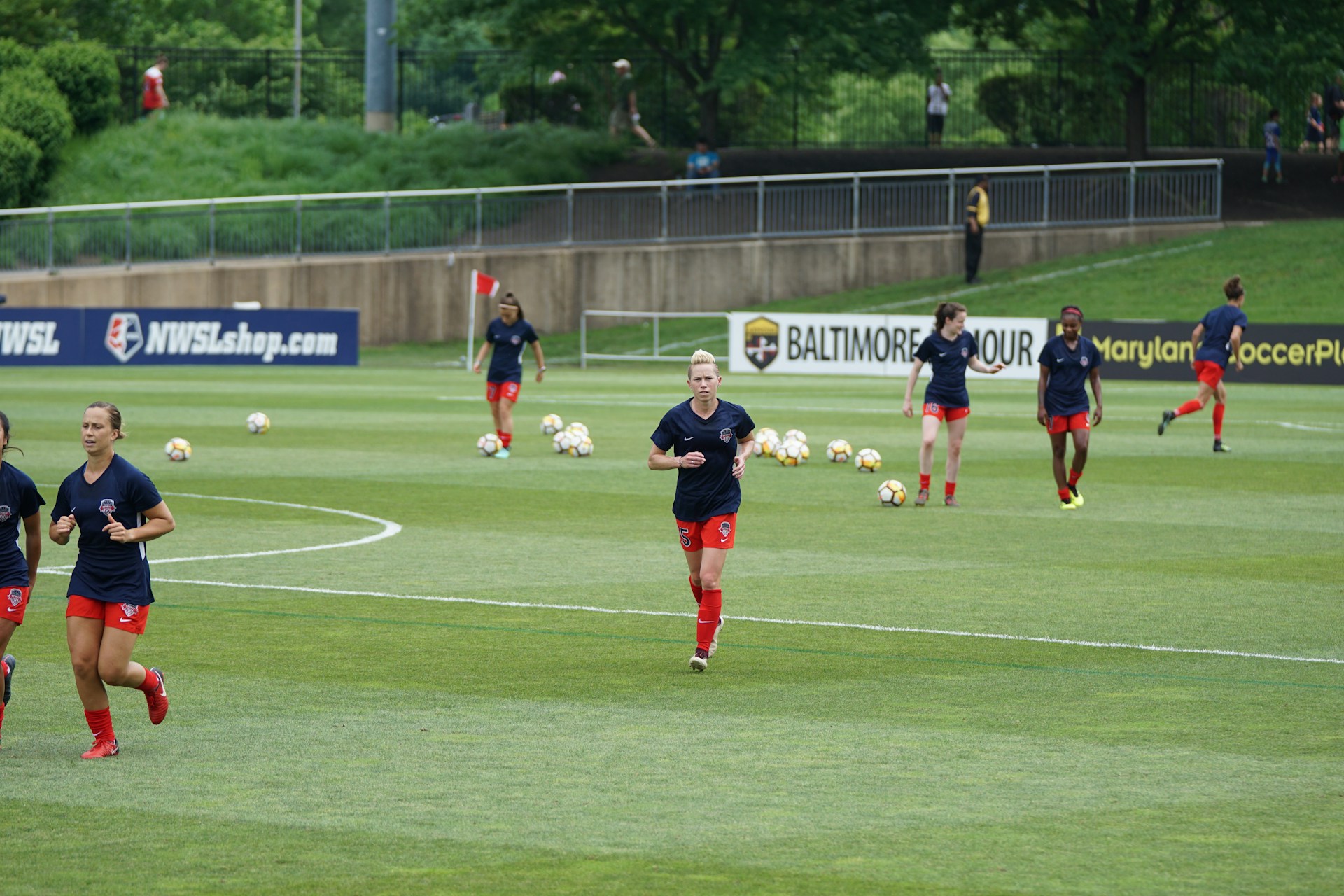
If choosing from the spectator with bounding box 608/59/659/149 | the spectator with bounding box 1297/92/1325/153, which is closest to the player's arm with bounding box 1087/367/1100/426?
the spectator with bounding box 1297/92/1325/153

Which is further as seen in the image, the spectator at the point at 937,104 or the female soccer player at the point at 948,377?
the spectator at the point at 937,104

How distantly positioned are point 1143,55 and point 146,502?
49828 millimetres

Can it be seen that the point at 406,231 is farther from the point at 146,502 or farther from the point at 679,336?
the point at 146,502

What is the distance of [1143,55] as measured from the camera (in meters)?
54.7

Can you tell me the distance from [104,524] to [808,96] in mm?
48610

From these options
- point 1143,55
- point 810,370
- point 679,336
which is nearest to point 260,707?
point 810,370

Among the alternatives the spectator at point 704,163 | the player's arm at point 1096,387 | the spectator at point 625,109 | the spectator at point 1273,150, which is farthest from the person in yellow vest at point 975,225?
the player's arm at point 1096,387

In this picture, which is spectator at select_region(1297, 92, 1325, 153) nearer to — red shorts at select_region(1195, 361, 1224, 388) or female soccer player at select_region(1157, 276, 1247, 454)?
female soccer player at select_region(1157, 276, 1247, 454)

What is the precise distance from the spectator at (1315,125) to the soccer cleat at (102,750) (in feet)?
167

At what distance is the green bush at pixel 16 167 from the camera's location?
48594 millimetres

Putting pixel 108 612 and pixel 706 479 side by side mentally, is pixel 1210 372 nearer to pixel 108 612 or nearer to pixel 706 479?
pixel 706 479

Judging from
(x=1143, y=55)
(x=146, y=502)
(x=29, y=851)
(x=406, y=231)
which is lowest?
(x=29, y=851)

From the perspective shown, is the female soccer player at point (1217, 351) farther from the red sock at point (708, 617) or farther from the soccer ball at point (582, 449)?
the red sock at point (708, 617)

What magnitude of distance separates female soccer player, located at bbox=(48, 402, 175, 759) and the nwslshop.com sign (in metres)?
37.4
